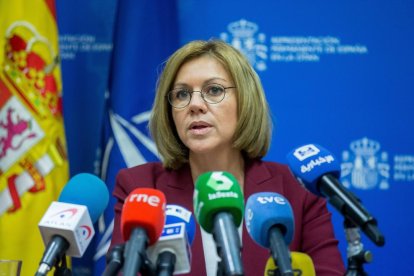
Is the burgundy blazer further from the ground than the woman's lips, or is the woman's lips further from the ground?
the woman's lips

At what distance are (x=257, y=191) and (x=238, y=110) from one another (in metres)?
0.27

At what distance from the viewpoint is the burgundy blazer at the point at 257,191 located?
184cm

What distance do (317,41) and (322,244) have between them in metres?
1.44

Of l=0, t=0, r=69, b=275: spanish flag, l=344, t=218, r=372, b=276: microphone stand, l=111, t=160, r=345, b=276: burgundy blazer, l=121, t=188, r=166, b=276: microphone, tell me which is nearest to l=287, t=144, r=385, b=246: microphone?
l=344, t=218, r=372, b=276: microphone stand

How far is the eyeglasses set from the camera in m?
2.00

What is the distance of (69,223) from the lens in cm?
114

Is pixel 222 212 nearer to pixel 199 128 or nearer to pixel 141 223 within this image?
pixel 141 223

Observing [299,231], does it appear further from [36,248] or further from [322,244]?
[36,248]

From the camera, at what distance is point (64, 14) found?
3.15m

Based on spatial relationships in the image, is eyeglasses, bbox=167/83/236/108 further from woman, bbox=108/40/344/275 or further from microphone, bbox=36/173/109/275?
microphone, bbox=36/173/109/275

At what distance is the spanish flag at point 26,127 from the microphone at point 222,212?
1687 mm

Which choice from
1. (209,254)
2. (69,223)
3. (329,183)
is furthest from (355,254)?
(209,254)

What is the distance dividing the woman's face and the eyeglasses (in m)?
0.01

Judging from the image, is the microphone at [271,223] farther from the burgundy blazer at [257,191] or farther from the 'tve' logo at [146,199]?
the burgundy blazer at [257,191]
